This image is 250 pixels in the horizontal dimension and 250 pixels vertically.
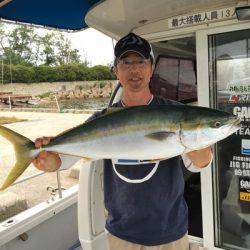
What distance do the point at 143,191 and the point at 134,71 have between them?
79 centimetres

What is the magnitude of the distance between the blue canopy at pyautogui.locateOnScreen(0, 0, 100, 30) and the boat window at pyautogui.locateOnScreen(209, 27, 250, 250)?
1.33m

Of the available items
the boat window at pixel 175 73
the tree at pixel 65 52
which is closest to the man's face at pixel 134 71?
the boat window at pixel 175 73

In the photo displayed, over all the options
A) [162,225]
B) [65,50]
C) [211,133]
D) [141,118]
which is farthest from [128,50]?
[65,50]

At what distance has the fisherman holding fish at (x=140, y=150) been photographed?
2.03 m

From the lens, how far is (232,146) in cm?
376

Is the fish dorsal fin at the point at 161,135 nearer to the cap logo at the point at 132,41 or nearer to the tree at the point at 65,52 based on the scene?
the cap logo at the point at 132,41

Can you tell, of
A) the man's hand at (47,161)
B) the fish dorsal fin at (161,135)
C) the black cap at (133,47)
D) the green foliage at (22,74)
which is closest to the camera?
the fish dorsal fin at (161,135)

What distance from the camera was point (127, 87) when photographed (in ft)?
8.39

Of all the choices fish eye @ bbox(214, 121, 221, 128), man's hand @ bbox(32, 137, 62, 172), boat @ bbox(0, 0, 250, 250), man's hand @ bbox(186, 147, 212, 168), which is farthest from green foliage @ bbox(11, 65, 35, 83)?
fish eye @ bbox(214, 121, 221, 128)

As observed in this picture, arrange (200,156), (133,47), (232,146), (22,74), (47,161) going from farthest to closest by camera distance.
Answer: (22,74), (232,146), (133,47), (47,161), (200,156)

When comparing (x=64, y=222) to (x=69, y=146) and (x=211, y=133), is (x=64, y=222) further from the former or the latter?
(x=211, y=133)

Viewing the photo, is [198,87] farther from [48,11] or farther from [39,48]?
[39,48]

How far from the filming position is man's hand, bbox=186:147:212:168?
7.42 ft

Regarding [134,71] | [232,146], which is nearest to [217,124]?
[134,71]
